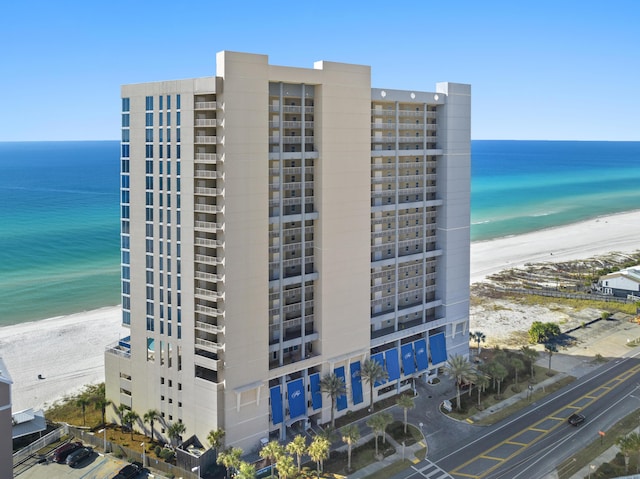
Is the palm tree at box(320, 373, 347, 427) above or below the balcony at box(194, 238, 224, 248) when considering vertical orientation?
below

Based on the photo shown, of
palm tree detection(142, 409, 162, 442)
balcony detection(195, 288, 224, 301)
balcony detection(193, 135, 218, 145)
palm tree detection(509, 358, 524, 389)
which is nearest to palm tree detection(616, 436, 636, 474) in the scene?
palm tree detection(509, 358, 524, 389)

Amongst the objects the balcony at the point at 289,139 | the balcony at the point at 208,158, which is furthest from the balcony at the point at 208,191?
the balcony at the point at 289,139

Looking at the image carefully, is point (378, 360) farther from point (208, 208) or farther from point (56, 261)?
point (56, 261)

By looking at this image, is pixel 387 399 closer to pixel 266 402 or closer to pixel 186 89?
pixel 266 402

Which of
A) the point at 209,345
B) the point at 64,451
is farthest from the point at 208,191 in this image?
the point at 64,451

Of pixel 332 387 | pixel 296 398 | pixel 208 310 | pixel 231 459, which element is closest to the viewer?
pixel 231 459

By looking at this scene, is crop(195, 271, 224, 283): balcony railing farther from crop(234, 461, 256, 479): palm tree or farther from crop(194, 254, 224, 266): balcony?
crop(234, 461, 256, 479): palm tree

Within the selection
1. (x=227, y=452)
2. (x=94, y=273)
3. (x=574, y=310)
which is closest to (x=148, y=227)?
(x=227, y=452)

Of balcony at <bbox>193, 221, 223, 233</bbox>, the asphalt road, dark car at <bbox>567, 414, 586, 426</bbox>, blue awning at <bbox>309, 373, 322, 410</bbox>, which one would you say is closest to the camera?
the asphalt road
